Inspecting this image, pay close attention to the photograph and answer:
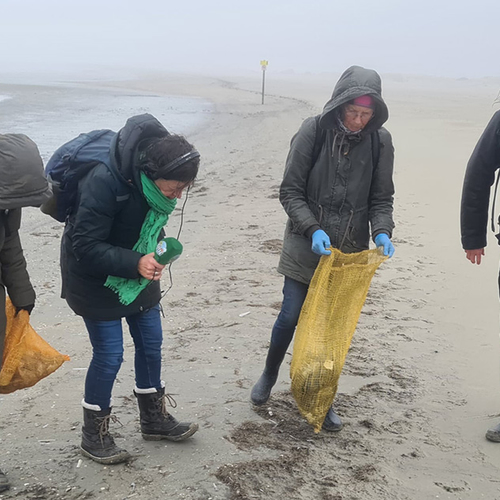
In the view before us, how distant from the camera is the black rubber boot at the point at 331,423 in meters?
3.48

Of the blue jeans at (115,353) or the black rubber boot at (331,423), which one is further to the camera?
the black rubber boot at (331,423)

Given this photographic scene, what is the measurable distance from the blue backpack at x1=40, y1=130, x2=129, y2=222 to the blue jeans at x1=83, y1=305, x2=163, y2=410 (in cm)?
55

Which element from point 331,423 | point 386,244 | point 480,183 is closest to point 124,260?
point 386,244

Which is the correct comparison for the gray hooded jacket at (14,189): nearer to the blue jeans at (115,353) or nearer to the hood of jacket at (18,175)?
the hood of jacket at (18,175)

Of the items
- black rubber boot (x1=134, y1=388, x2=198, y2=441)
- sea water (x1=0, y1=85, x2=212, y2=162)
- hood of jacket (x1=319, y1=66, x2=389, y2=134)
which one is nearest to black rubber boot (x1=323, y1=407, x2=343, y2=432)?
black rubber boot (x1=134, y1=388, x2=198, y2=441)

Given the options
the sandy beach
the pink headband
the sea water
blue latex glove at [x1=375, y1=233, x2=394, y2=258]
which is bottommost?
the sandy beach

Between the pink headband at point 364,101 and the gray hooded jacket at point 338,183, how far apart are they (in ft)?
0.10

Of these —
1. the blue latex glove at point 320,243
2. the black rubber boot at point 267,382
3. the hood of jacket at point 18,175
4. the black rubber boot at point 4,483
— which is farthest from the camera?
the black rubber boot at point 267,382

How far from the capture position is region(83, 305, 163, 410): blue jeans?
9.77 ft

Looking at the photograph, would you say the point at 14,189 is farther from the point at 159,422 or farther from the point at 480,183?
the point at 480,183

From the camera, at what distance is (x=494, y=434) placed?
3.48 meters

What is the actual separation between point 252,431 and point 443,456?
3.25 feet

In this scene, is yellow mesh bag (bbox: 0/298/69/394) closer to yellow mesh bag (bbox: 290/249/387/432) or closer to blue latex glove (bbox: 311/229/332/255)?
yellow mesh bag (bbox: 290/249/387/432)

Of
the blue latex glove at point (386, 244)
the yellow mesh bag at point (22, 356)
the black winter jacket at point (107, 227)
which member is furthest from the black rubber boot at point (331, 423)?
the yellow mesh bag at point (22, 356)
